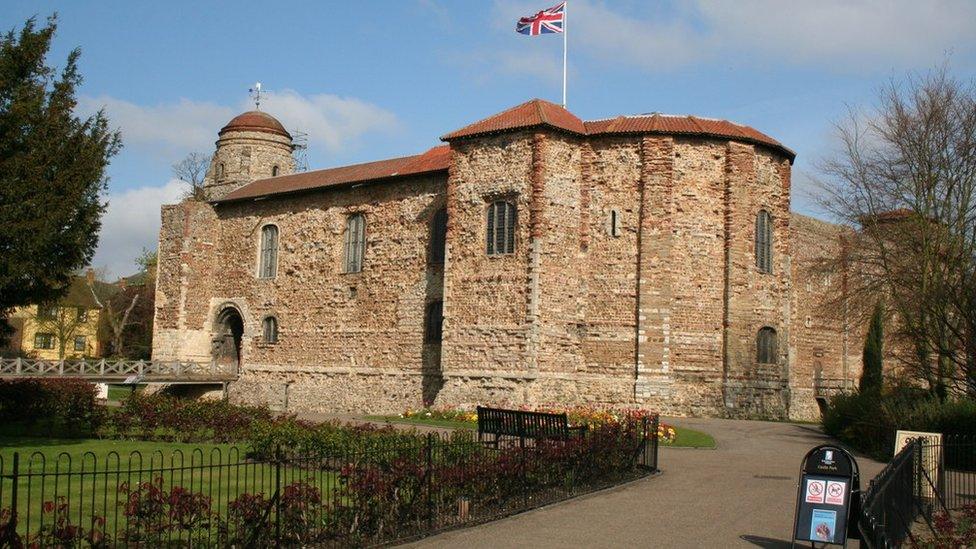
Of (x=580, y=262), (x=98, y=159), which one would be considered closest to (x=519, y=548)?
(x=98, y=159)

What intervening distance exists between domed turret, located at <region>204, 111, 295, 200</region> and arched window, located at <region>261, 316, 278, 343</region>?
938cm

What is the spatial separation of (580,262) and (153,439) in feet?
46.6

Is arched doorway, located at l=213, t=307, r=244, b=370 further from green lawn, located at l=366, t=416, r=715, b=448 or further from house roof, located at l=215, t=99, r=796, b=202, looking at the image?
green lawn, located at l=366, t=416, r=715, b=448

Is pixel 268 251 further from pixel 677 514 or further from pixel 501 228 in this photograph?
pixel 677 514

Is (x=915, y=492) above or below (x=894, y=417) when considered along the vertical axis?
below

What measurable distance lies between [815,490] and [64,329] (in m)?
60.0

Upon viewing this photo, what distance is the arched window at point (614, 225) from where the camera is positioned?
30719mm

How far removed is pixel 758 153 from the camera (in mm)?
31719

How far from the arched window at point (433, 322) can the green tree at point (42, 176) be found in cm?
1536

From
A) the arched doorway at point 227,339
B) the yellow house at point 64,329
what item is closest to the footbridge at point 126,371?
the arched doorway at point 227,339

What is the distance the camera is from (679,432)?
23812mm

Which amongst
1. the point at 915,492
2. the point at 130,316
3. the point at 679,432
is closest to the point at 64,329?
the point at 130,316

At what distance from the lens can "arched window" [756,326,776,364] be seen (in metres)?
30.8

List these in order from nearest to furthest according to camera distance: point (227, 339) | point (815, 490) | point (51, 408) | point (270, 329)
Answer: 1. point (815, 490)
2. point (51, 408)
3. point (270, 329)
4. point (227, 339)
